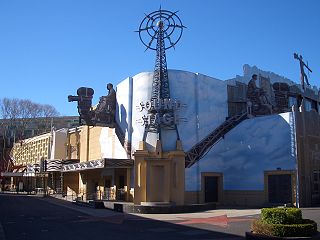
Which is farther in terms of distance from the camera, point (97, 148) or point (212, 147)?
point (97, 148)

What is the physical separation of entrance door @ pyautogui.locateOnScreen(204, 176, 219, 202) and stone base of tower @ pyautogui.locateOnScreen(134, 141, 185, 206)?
3.90 m

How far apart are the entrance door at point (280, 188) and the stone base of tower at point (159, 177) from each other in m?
7.61

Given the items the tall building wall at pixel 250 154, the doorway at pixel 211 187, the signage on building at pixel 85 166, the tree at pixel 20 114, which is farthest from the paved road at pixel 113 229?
the tree at pixel 20 114

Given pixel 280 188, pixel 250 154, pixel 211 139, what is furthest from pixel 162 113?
pixel 280 188

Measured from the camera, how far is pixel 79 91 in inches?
1631

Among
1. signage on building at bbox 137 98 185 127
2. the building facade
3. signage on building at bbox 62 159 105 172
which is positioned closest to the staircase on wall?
the building facade

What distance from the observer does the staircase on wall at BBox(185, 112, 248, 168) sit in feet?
125

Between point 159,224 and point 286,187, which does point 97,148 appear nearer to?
point 286,187

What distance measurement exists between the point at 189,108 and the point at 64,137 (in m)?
28.8

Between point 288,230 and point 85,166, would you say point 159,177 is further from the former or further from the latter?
point 288,230

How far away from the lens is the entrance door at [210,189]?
38.8 m

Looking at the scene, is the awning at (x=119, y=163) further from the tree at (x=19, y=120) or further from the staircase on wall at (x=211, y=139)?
the tree at (x=19, y=120)

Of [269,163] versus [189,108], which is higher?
[189,108]

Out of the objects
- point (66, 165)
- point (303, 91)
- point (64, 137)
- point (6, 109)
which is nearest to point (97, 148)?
point (66, 165)
